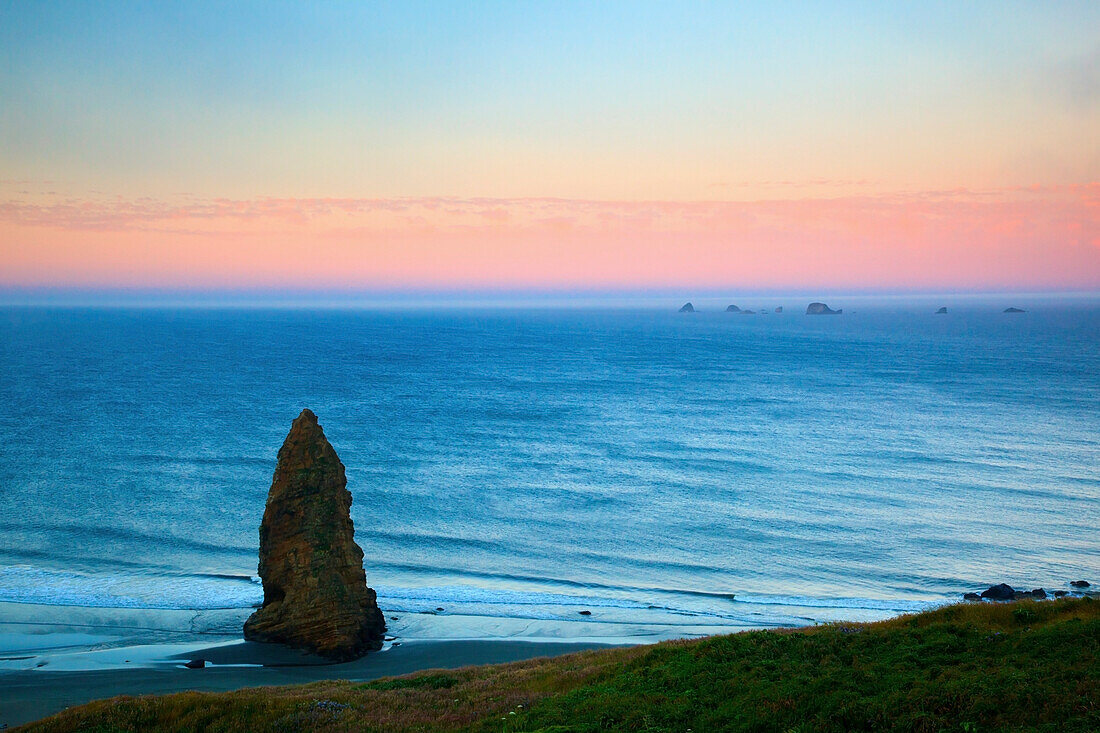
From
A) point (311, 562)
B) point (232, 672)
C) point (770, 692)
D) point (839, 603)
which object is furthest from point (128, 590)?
point (839, 603)

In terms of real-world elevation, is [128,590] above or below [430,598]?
above

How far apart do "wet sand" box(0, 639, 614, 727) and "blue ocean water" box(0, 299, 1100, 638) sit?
521 centimetres

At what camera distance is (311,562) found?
2777 cm

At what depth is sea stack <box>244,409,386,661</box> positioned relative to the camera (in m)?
27.8

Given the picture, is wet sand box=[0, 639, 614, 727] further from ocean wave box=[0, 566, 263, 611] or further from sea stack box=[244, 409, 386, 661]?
ocean wave box=[0, 566, 263, 611]

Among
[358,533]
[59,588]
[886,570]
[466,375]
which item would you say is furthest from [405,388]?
[886,570]

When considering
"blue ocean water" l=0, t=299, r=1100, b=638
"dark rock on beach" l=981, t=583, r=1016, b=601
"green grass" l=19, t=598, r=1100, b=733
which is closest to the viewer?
"green grass" l=19, t=598, r=1100, b=733

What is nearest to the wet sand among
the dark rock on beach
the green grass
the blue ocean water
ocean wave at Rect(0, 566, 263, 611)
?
the blue ocean water

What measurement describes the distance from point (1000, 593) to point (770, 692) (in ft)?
87.4

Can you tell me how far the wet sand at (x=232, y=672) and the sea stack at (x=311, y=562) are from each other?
0.88 meters

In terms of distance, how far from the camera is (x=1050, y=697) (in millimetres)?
11320

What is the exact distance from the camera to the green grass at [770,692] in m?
11.9

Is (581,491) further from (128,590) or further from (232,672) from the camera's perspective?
(232,672)

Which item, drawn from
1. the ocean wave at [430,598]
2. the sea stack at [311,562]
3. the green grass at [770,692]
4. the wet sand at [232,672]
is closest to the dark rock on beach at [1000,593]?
the ocean wave at [430,598]
